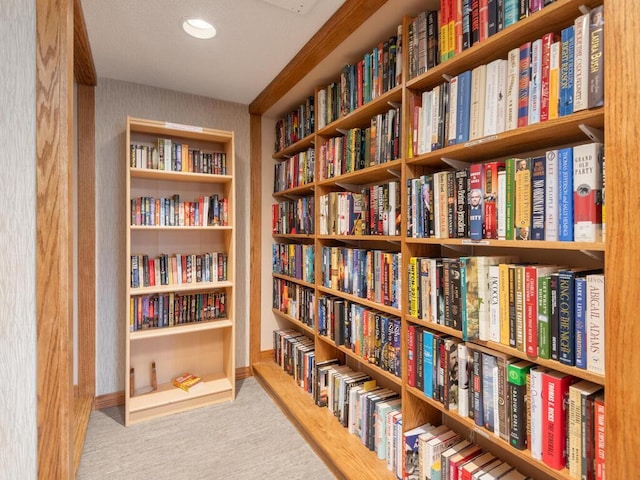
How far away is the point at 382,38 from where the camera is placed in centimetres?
169

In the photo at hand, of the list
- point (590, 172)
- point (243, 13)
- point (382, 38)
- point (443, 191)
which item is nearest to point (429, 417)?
point (443, 191)

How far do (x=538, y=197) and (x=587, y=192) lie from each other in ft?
0.42

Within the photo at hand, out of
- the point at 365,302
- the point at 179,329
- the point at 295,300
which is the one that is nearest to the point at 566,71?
the point at 365,302

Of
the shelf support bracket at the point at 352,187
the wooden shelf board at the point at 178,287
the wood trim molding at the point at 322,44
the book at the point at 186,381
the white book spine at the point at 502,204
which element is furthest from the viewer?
the book at the point at 186,381

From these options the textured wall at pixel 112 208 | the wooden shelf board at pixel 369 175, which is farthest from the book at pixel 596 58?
the textured wall at pixel 112 208

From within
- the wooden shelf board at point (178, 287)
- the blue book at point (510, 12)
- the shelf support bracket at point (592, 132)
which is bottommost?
the wooden shelf board at point (178, 287)

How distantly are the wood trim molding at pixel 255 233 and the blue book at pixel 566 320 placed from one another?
2280 millimetres

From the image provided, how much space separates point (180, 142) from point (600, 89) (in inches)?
99.5

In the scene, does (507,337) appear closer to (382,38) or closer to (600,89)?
(600,89)

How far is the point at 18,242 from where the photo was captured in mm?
759

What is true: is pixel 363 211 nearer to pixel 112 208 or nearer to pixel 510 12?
pixel 510 12

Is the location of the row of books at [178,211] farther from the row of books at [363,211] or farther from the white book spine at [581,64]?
the white book spine at [581,64]

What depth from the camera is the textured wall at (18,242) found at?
742mm

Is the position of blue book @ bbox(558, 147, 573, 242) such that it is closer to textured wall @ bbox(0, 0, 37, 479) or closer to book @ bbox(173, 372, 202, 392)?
textured wall @ bbox(0, 0, 37, 479)
